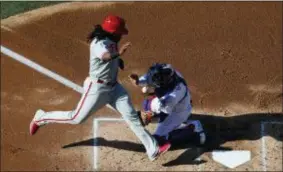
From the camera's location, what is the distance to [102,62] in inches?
295

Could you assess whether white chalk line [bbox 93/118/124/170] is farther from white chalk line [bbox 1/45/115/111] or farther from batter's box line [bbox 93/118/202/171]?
white chalk line [bbox 1/45/115/111]

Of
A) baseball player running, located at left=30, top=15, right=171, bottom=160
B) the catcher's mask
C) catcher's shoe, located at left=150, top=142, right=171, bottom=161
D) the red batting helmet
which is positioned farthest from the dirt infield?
A: the red batting helmet

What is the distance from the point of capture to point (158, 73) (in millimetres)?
7430

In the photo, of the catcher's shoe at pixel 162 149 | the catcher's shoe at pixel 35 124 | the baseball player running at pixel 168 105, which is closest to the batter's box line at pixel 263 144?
the baseball player running at pixel 168 105

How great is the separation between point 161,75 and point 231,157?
1.81 m

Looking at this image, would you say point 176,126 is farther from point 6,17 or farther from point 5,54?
point 6,17

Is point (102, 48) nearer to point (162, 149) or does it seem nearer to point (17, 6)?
point (162, 149)

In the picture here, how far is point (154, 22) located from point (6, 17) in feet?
9.12

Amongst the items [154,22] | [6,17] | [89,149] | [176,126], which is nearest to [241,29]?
[154,22]

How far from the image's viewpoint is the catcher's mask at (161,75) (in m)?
7.44

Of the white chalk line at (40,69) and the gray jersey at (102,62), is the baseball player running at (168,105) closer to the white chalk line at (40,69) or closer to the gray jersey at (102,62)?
the gray jersey at (102,62)

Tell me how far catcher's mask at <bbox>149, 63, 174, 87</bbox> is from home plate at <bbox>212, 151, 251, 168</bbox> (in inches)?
60.4

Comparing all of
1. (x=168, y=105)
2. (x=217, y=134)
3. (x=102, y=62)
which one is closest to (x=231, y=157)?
(x=217, y=134)

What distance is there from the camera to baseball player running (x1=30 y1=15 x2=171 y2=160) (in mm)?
7375
